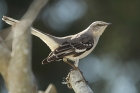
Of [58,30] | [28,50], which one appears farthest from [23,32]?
[58,30]

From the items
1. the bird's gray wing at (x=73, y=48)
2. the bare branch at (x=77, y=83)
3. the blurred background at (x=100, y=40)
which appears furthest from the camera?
the blurred background at (x=100, y=40)

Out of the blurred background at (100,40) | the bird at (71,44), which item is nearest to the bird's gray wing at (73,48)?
the bird at (71,44)

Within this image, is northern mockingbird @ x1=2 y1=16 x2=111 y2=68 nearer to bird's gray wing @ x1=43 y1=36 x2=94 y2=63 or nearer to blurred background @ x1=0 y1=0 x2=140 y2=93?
bird's gray wing @ x1=43 y1=36 x2=94 y2=63

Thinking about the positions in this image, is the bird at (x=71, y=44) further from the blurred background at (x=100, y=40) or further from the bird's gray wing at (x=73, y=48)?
the blurred background at (x=100, y=40)

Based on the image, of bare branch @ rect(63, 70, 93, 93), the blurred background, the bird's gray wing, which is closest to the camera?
bare branch @ rect(63, 70, 93, 93)

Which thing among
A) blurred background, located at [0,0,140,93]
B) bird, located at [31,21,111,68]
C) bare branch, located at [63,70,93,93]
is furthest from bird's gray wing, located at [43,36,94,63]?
blurred background, located at [0,0,140,93]

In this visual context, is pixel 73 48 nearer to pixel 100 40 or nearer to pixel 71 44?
pixel 71 44

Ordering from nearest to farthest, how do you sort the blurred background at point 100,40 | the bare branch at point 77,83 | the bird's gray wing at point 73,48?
the bare branch at point 77,83 < the bird's gray wing at point 73,48 < the blurred background at point 100,40

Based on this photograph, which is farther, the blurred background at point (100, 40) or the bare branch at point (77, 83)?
the blurred background at point (100, 40)
